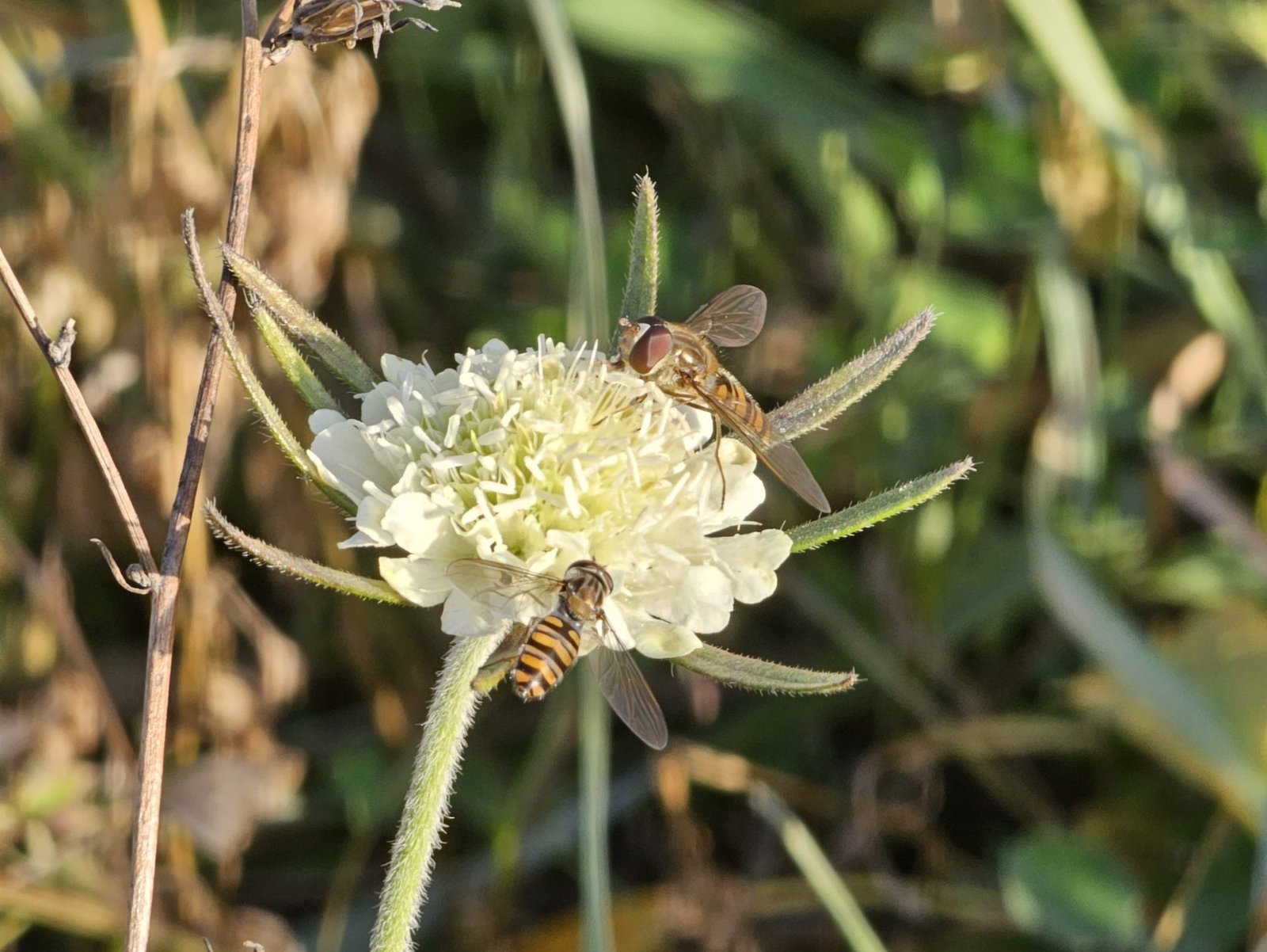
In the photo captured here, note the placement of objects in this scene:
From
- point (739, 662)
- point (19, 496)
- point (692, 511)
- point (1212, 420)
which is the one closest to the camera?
point (739, 662)

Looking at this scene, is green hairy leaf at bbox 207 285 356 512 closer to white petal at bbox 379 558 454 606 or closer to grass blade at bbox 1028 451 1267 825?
white petal at bbox 379 558 454 606

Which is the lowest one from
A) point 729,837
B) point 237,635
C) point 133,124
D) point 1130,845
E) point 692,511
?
point 1130,845

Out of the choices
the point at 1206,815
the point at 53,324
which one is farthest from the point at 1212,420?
the point at 53,324

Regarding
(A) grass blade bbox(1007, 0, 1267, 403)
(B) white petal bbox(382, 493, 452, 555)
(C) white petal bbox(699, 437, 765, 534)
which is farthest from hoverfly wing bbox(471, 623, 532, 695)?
(A) grass blade bbox(1007, 0, 1267, 403)

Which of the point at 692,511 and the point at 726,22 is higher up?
the point at 726,22

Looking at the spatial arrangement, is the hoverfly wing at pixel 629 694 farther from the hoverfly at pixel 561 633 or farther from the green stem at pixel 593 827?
the green stem at pixel 593 827

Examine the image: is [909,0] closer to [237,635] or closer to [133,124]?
[133,124]

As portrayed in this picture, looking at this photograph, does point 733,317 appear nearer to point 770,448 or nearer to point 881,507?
point 770,448
